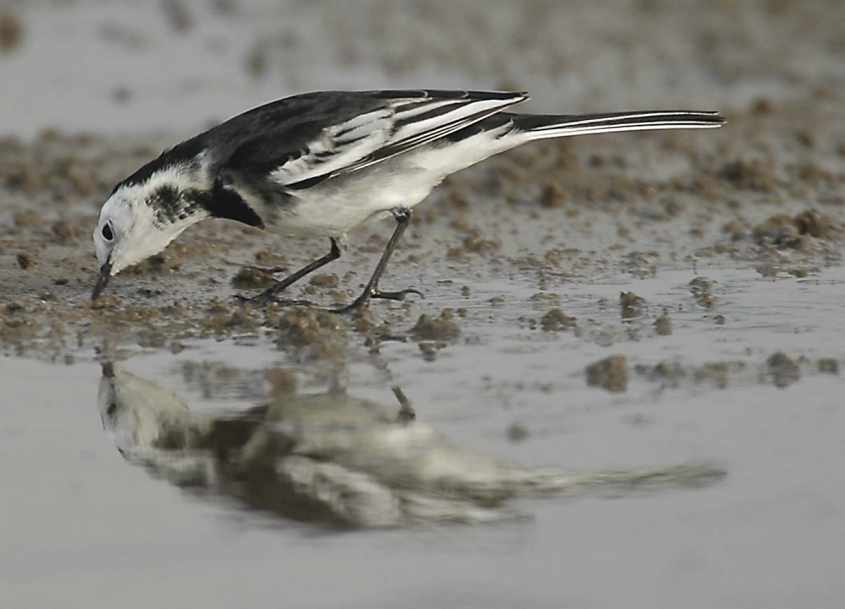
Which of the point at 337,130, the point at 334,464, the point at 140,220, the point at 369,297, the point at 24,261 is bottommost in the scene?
the point at 334,464

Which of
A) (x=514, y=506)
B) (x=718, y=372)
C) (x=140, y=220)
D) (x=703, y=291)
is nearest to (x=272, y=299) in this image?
(x=140, y=220)

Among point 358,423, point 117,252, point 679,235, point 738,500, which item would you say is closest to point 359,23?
point 679,235

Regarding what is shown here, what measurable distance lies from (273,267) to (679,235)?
Result: 2156 millimetres

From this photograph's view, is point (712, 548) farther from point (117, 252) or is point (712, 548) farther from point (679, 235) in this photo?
point (679, 235)

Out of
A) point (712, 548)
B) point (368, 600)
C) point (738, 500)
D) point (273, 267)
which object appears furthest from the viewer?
point (273, 267)

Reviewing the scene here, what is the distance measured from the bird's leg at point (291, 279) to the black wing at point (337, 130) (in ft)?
2.22

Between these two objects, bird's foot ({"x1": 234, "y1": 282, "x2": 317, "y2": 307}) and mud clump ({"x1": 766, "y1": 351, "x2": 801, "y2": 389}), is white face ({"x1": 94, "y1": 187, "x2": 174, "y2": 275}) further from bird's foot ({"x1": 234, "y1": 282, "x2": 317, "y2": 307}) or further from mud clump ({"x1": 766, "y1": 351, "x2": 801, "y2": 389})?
mud clump ({"x1": 766, "y1": 351, "x2": 801, "y2": 389})

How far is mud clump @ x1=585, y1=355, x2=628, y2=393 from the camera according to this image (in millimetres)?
6715

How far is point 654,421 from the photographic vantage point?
6273 mm

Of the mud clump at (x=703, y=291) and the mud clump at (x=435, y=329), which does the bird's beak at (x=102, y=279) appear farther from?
the mud clump at (x=703, y=291)

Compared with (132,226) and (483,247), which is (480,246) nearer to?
(483,247)

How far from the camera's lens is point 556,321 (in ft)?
25.3

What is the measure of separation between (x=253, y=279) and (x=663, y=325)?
214 cm

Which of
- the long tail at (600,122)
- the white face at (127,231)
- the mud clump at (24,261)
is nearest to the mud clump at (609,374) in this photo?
the long tail at (600,122)
